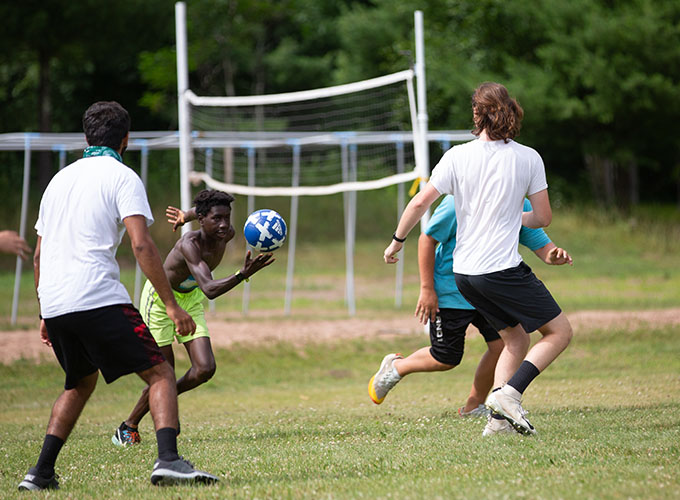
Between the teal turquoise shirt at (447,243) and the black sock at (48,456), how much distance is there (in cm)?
259

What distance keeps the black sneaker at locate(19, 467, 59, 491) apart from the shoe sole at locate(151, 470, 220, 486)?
61cm

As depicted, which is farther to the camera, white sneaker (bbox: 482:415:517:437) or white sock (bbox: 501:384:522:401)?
white sneaker (bbox: 482:415:517:437)

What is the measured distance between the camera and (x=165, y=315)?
685 cm

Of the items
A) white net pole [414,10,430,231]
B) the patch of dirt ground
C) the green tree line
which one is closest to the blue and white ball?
white net pole [414,10,430,231]

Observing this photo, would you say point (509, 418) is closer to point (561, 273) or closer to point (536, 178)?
point (536, 178)

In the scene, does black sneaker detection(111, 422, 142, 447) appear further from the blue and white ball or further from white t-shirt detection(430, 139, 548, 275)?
white t-shirt detection(430, 139, 548, 275)

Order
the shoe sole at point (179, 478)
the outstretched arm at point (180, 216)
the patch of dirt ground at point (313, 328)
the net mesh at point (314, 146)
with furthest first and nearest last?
1. the net mesh at point (314, 146)
2. the patch of dirt ground at point (313, 328)
3. the outstretched arm at point (180, 216)
4. the shoe sole at point (179, 478)

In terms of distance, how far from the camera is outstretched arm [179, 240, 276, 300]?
18.5 ft

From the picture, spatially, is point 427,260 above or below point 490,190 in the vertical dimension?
below

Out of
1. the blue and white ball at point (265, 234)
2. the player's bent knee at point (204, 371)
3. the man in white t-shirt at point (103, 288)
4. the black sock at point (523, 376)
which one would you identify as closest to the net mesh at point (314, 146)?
the blue and white ball at point (265, 234)

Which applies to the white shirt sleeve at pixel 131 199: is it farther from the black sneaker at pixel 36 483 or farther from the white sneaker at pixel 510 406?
the white sneaker at pixel 510 406

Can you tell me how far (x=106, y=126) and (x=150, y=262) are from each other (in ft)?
2.53

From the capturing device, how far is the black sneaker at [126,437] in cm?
654

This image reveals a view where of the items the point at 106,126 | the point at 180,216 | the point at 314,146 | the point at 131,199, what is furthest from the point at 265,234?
the point at 314,146
